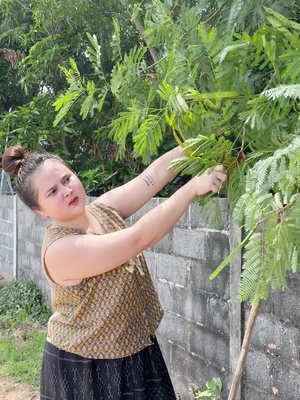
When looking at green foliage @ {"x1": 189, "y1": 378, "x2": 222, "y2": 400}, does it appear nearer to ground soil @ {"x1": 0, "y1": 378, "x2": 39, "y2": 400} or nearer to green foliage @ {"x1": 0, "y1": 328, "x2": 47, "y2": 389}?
ground soil @ {"x1": 0, "y1": 378, "x2": 39, "y2": 400}

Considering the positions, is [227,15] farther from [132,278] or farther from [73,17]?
[73,17]

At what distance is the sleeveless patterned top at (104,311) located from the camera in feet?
6.58

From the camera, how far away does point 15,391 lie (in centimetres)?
414

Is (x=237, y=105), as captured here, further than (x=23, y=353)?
No

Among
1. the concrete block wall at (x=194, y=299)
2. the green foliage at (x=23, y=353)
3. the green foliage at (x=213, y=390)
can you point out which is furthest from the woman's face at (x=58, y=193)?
the green foliage at (x=23, y=353)

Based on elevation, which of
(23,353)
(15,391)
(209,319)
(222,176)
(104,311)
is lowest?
(23,353)

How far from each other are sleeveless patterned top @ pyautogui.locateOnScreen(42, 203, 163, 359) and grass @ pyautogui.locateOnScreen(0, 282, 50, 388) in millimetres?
2366

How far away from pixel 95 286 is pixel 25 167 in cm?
51

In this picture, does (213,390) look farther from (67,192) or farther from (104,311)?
(67,192)

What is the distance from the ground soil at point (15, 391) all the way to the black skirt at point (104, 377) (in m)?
1.97

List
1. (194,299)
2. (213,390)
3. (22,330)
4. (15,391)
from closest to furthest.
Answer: (213,390), (194,299), (15,391), (22,330)

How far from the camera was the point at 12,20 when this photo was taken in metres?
6.52

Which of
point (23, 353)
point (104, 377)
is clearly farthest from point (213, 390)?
point (23, 353)

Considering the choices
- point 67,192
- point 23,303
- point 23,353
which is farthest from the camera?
point 23,303
